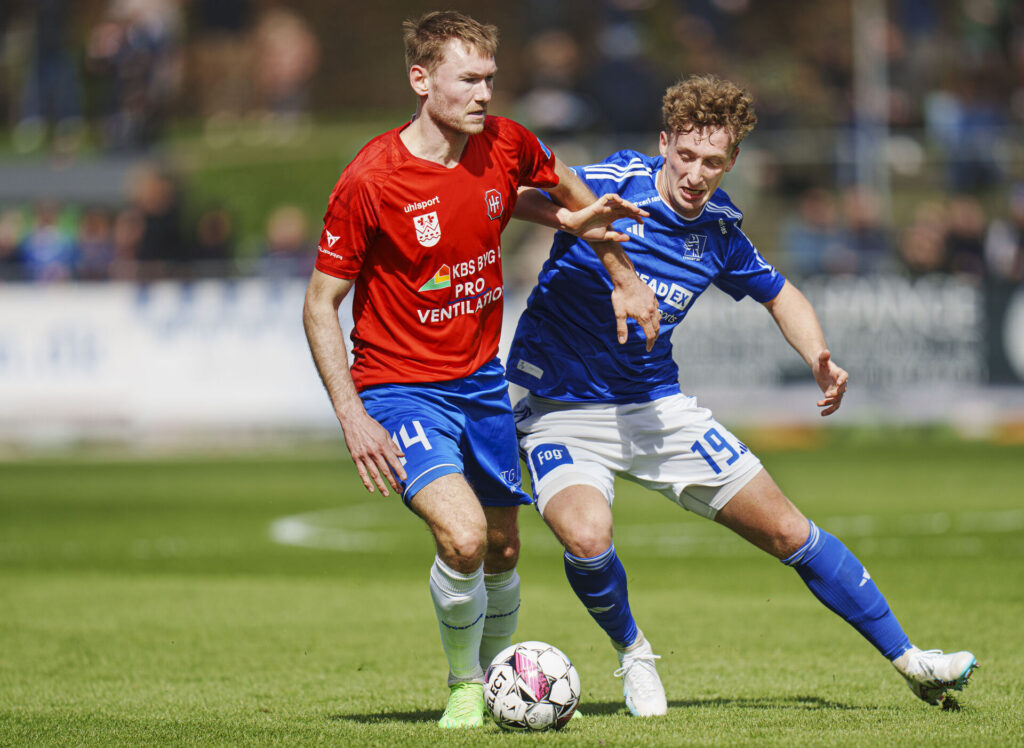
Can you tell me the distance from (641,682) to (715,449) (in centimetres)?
100

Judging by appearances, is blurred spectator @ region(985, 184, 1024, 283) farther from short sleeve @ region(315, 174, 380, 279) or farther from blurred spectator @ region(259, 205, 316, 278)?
short sleeve @ region(315, 174, 380, 279)

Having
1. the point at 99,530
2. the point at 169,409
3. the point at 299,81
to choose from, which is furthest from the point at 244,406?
the point at 299,81

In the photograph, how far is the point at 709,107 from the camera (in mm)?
6141

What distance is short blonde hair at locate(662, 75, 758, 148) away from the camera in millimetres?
6148

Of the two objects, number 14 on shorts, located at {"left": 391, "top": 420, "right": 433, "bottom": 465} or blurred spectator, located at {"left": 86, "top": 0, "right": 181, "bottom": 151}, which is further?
blurred spectator, located at {"left": 86, "top": 0, "right": 181, "bottom": 151}

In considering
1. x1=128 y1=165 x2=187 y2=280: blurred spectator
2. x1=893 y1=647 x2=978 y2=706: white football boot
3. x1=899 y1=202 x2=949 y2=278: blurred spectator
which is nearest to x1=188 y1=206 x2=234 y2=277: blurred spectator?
x1=128 y1=165 x2=187 y2=280: blurred spectator

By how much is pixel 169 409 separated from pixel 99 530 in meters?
6.38

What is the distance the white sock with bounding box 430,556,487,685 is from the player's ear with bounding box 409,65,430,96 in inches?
70.0

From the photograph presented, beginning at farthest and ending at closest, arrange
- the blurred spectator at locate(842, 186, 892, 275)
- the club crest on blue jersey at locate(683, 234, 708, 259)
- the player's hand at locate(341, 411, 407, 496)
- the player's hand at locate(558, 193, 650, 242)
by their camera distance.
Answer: the blurred spectator at locate(842, 186, 892, 275) < the club crest on blue jersey at locate(683, 234, 708, 259) < the player's hand at locate(558, 193, 650, 242) < the player's hand at locate(341, 411, 407, 496)

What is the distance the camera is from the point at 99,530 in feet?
44.1

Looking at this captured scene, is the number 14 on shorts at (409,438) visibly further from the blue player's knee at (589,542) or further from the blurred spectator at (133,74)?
the blurred spectator at (133,74)

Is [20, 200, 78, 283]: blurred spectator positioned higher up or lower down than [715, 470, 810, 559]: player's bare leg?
lower down

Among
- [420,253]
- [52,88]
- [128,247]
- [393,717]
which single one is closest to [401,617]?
[393,717]

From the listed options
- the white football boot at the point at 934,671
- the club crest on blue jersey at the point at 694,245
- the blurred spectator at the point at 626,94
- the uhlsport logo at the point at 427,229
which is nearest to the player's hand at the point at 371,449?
the uhlsport logo at the point at 427,229
